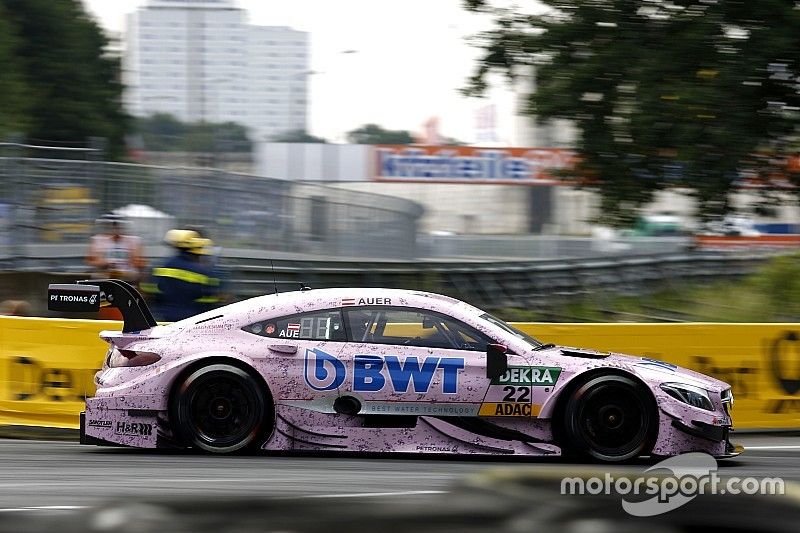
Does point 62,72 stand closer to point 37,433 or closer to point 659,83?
point 659,83

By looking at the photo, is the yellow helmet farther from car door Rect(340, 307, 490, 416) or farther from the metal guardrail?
the metal guardrail

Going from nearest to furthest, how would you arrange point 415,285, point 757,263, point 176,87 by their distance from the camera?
1. point 415,285
2. point 757,263
3. point 176,87

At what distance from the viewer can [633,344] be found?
1154 centimetres

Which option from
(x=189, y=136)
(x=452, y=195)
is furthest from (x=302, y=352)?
(x=452, y=195)

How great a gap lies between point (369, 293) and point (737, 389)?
4051 millimetres

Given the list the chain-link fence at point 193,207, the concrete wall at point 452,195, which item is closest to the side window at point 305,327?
the chain-link fence at point 193,207

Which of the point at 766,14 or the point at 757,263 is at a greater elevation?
the point at 766,14

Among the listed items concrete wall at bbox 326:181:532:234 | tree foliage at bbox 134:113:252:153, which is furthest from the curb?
concrete wall at bbox 326:181:532:234

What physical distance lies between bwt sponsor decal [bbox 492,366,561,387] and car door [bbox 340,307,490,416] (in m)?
0.13

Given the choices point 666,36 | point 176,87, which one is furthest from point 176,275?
point 176,87

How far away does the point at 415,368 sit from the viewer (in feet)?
29.5

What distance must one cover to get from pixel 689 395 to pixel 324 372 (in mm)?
2638

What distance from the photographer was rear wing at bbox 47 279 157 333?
375 inches

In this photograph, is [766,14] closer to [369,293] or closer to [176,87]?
[369,293]
